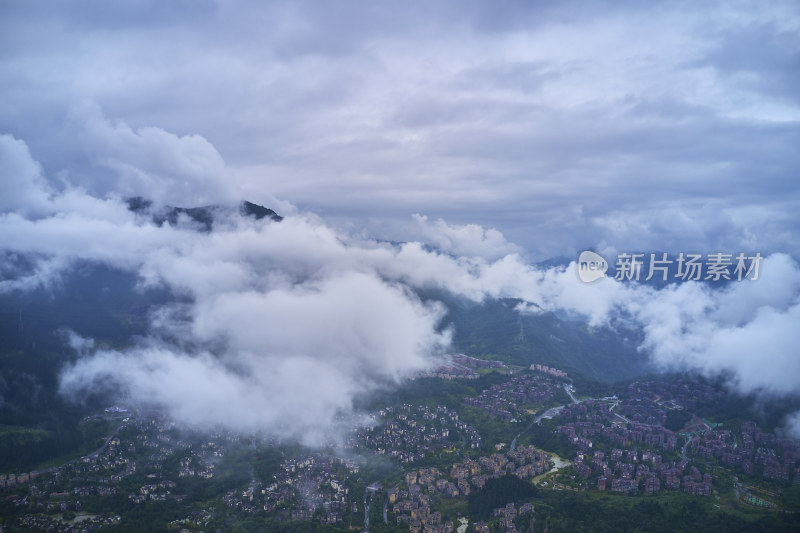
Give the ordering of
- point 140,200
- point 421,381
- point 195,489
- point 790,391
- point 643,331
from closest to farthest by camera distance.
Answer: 1. point 195,489
2. point 790,391
3. point 421,381
4. point 140,200
5. point 643,331

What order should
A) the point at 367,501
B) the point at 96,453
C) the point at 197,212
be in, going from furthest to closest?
1. the point at 197,212
2. the point at 96,453
3. the point at 367,501

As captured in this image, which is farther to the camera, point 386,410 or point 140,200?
point 140,200

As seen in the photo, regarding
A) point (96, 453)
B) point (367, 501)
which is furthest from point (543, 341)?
point (96, 453)

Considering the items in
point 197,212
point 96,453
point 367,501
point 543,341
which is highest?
point 197,212

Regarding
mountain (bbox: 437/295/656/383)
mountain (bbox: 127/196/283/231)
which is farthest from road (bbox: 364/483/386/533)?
mountain (bbox: 127/196/283/231)

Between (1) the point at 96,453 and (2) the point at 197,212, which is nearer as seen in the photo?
(1) the point at 96,453

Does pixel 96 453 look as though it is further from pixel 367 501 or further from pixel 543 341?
pixel 543 341

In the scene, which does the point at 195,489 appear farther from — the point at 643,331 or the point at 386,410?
the point at 643,331

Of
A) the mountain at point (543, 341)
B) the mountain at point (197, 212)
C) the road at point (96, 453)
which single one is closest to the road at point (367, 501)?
the road at point (96, 453)

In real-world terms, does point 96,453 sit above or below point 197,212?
below

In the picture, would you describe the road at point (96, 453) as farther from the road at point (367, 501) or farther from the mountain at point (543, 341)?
the mountain at point (543, 341)

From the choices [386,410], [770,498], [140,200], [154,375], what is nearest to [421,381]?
[386,410]
